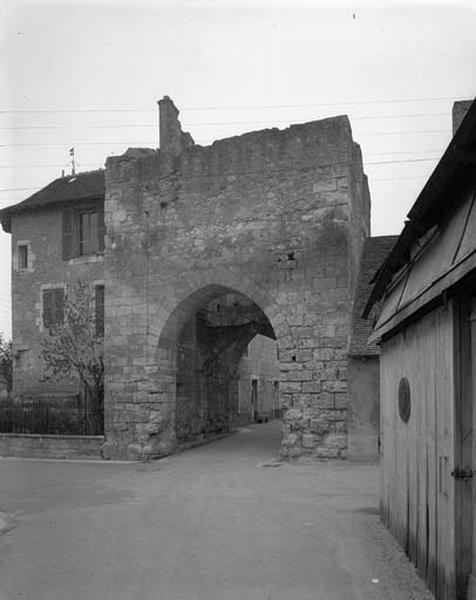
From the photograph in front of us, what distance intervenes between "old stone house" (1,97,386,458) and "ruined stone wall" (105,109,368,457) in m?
0.03

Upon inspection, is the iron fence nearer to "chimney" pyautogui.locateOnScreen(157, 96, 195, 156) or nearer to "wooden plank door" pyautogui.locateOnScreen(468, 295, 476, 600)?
"chimney" pyautogui.locateOnScreen(157, 96, 195, 156)

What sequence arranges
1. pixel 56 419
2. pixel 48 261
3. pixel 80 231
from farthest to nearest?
pixel 48 261
pixel 80 231
pixel 56 419

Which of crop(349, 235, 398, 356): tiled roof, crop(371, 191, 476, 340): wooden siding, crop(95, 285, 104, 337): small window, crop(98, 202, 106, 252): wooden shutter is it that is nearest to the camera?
crop(371, 191, 476, 340): wooden siding

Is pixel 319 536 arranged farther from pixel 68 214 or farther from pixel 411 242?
pixel 68 214

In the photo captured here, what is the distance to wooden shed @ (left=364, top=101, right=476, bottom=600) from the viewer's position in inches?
163

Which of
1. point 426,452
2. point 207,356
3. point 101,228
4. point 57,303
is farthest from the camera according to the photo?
point 57,303

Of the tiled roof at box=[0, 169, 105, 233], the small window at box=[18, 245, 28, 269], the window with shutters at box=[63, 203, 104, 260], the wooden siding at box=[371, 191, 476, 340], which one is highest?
the tiled roof at box=[0, 169, 105, 233]

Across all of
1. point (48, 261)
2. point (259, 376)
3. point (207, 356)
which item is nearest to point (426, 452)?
point (207, 356)

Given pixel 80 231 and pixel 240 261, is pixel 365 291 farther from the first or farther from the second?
pixel 80 231

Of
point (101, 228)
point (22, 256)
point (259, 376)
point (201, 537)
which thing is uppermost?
point (101, 228)

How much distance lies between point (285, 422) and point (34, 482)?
17.5ft

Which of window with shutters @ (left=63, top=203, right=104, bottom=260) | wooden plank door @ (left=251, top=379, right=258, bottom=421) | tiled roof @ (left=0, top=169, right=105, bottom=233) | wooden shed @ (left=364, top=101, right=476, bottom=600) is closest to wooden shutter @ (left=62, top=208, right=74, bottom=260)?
window with shutters @ (left=63, top=203, right=104, bottom=260)

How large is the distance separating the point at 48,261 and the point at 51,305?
1.67 metres

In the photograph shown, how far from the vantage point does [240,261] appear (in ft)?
48.2
